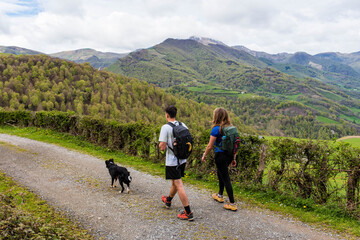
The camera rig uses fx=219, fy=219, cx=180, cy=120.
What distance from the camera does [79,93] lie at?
12081cm

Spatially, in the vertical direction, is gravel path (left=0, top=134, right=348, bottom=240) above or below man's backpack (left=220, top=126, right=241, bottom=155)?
below

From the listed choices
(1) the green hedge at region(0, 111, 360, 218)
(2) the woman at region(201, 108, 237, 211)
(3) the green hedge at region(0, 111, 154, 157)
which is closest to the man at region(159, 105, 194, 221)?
(2) the woman at region(201, 108, 237, 211)

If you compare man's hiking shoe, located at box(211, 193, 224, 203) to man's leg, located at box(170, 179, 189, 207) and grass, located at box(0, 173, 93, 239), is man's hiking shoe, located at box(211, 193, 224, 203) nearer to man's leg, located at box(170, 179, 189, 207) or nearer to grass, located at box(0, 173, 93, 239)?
man's leg, located at box(170, 179, 189, 207)

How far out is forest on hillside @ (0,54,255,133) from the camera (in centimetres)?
10331

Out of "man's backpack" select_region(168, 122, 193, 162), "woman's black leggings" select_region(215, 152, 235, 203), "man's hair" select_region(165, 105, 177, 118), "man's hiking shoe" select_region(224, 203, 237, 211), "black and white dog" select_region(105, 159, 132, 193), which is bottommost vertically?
"man's hiking shoe" select_region(224, 203, 237, 211)

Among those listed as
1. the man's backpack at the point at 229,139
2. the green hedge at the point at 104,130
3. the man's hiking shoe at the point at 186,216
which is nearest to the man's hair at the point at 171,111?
the man's backpack at the point at 229,139

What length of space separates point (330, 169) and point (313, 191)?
0.88 meters

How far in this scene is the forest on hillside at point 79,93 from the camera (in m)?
103

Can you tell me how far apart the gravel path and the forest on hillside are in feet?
271

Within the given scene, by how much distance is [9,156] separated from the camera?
1170cm

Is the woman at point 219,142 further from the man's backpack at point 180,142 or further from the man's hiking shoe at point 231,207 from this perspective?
the man's backpack at point 180,142

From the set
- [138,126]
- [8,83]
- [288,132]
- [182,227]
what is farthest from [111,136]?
[288,132]

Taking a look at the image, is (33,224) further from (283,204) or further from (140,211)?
(283,204)

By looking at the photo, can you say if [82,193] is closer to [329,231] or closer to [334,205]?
[329,231]
